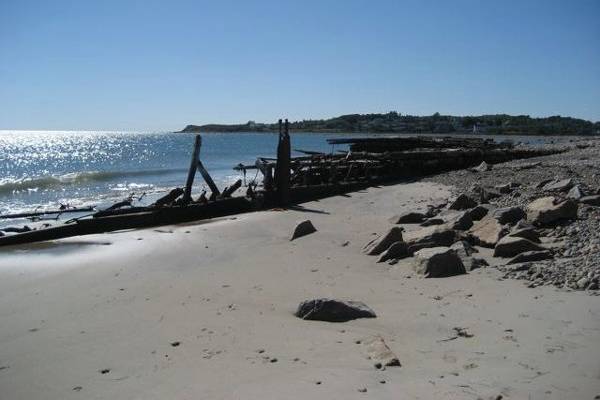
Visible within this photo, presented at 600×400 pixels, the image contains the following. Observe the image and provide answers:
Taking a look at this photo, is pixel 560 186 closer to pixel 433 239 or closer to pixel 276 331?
pixel 433 239

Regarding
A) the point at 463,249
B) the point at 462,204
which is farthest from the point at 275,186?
the point at 463,249

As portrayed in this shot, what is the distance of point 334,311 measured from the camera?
5180 millimetres

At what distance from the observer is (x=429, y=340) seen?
4.54 meters

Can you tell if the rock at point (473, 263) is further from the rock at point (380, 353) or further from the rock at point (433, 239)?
the rock at point (380, 353)

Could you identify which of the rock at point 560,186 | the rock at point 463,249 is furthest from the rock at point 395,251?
the rock at point 560,186

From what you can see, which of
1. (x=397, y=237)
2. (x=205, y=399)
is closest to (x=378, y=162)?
(x=397, y=237)

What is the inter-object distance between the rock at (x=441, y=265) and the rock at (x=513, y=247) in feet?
2.56

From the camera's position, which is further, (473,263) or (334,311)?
(473,263)

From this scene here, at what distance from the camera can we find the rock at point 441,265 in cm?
640

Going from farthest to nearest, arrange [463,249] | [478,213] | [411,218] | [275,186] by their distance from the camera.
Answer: [275,186]
[411,218]
[478,213]
[463,249]

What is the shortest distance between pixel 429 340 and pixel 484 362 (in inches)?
24.8

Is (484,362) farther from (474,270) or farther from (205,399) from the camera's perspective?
(474,270)

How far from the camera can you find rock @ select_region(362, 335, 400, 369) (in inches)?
158

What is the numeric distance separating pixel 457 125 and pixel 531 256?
5637 inches
